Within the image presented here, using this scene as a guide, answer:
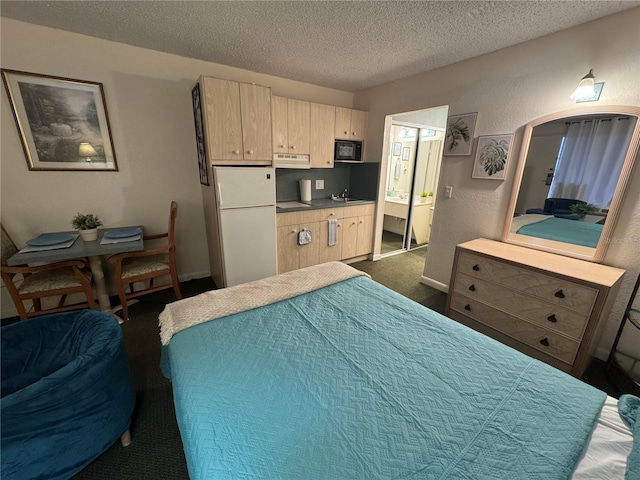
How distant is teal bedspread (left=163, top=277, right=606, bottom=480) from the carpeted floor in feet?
2.18

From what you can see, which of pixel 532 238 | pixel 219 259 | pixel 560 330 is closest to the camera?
pixel 560 330

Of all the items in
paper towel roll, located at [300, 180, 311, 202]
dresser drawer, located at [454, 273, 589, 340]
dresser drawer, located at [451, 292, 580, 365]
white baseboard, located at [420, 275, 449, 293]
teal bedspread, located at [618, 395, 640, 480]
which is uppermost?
paper towel roll, located at [300, 180, 311, 202]

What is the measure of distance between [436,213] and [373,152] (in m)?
1.34

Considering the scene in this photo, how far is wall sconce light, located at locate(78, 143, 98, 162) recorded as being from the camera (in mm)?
2447

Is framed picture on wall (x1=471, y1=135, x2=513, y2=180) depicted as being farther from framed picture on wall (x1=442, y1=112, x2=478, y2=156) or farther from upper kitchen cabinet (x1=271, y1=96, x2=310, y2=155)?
upper kitchen cabinet (x1=271, y1=96, x2=310, y2=155)

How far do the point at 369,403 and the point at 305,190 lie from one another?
301 centimetres

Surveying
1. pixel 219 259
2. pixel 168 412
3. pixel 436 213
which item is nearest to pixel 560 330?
pixel 436 213

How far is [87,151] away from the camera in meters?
2.47

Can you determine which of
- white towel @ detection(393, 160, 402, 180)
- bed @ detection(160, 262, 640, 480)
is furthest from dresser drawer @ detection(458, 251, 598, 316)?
white towel @ detection(393, 160, 402, 180)

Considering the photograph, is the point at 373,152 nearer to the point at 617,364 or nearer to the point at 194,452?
the point at 617,364

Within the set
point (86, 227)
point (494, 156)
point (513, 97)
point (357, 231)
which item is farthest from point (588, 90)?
point (86, 227)

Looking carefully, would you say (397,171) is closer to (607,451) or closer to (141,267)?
(141,267)

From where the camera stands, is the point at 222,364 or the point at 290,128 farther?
the point at 290,128

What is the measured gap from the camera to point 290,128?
318cm
